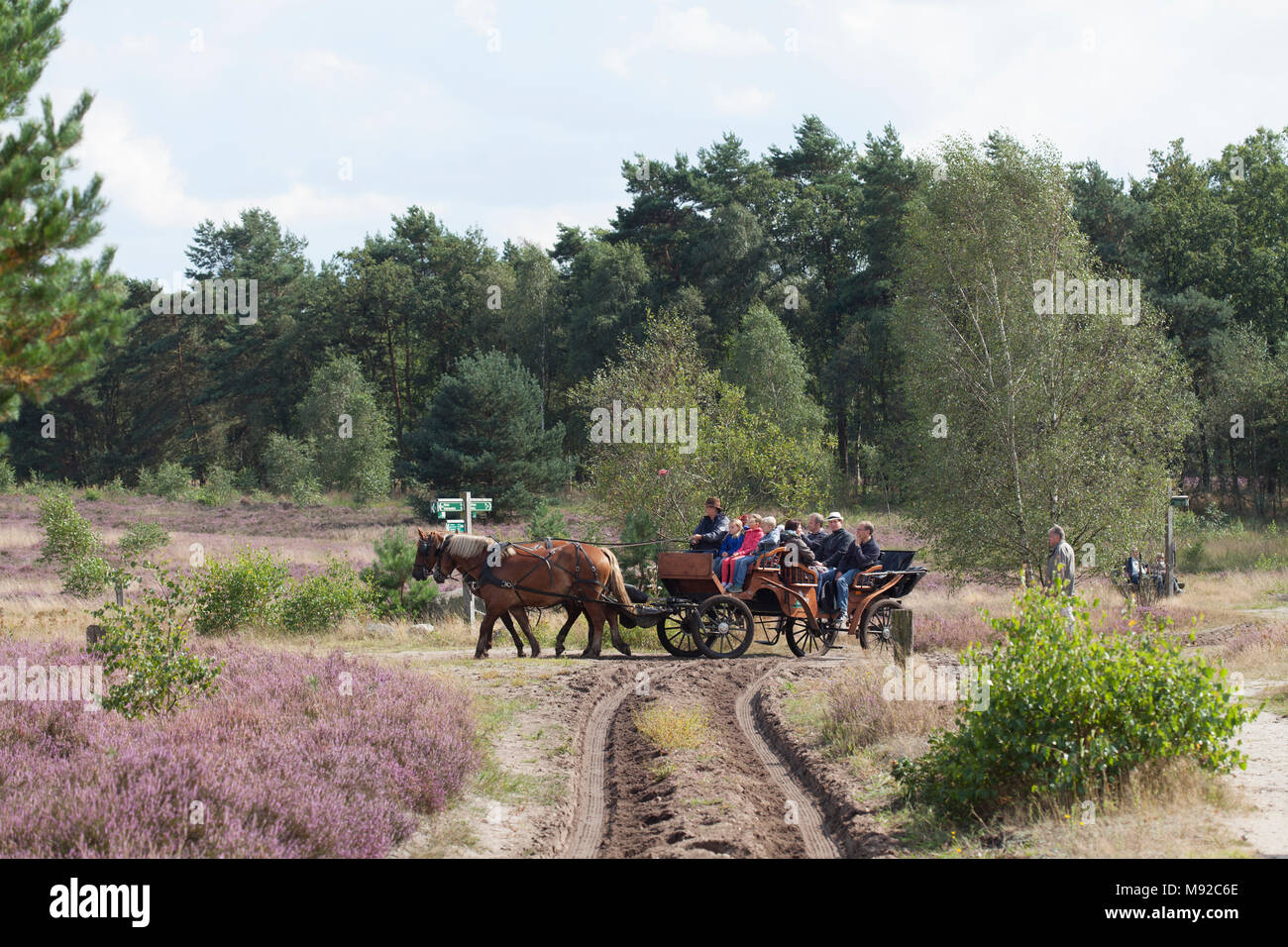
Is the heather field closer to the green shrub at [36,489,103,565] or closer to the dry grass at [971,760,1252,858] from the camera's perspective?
the dry grass at [971,760,1252,858]

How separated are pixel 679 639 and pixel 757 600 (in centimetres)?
166

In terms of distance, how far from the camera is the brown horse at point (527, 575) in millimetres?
15172

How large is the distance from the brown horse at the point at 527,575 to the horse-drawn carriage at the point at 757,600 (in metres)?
0.69

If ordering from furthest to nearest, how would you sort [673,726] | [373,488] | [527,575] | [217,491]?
[373,488] → [217,491] → [527,575] → [673,726]

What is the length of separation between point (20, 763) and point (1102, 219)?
54566mm

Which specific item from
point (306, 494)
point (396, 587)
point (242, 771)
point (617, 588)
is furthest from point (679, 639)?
point (306, 494)

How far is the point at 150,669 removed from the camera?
8398 millimetres

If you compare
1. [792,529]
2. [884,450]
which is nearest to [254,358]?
[884,450]

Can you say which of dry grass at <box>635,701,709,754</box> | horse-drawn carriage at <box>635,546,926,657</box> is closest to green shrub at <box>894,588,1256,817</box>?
dry grass at <box>635,701,709,754</box>

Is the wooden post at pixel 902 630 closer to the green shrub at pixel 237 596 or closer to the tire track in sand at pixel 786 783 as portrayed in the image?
the tire track in sand at pixel 786 783

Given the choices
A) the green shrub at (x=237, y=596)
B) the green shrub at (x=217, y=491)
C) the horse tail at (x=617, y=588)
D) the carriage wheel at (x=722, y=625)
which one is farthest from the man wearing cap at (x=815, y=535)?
the green shrub at (x=217, y=491)

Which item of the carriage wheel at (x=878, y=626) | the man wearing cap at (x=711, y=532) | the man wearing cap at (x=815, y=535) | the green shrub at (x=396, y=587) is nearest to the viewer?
the carriage wheel at (x=878, y=626)

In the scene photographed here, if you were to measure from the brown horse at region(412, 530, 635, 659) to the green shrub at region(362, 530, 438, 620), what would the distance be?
14.7 ft

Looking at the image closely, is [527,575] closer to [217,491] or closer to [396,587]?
[396,587]
